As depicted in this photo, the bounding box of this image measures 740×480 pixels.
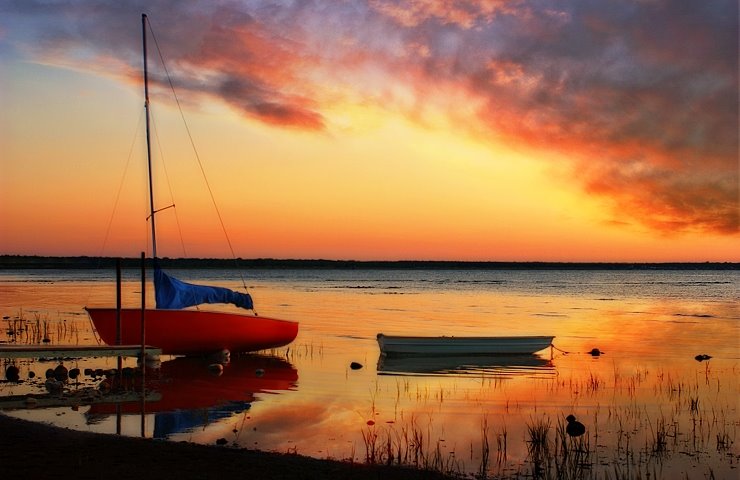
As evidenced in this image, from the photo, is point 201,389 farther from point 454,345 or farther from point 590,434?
point 454,345

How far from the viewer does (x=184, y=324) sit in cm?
2319

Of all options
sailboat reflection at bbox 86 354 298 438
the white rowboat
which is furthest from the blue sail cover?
the white rowboat

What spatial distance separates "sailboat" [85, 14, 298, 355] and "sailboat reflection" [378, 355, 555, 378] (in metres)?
4.03

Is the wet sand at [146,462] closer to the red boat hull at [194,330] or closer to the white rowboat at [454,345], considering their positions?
the red boat hull at [194,330]

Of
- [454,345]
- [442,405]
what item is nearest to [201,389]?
[442,405]

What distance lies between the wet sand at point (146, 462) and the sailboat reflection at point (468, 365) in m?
12.5

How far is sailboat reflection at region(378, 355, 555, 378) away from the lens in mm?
23578

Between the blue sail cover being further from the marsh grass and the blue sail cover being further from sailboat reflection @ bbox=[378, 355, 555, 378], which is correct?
the marsh grass

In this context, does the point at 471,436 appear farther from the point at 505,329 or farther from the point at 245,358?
the point at 505,329

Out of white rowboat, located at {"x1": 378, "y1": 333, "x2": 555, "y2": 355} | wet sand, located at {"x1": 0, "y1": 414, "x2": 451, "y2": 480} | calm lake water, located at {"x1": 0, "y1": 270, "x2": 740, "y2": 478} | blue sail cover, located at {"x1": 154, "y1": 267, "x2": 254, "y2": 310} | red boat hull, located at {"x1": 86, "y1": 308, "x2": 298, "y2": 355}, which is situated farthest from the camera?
white rowboat, located at {"x1": 378, "y1": 333, "x2": 555, "y2": 355}

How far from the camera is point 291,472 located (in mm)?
10023

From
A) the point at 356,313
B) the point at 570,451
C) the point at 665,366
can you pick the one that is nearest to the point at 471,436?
the point at 570,451

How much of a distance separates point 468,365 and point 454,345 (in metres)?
1.87

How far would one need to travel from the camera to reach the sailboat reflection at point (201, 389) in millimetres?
15281
